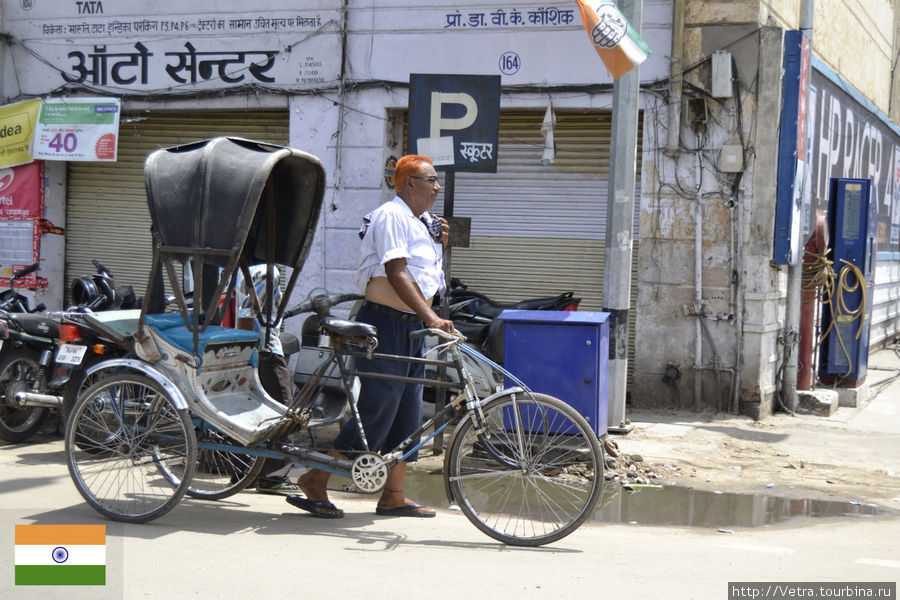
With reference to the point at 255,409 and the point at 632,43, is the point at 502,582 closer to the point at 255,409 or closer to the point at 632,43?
the point at 255,409

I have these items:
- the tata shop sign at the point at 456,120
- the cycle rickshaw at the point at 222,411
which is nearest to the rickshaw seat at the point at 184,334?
the cycle rickshaw at the point at 222,411

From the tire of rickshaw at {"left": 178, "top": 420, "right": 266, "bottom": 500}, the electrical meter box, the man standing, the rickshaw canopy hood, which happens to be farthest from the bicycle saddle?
the electrical meter box

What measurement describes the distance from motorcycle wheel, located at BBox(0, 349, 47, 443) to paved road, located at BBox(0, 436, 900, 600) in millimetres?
1619

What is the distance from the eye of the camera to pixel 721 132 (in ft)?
28.8

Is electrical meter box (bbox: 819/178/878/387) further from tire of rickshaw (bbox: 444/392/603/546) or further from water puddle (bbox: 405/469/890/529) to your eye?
tire of rickshaw (bbox: 444/392/603/546)

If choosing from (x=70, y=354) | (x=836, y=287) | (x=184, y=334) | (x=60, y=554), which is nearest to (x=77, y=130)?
(x=70, y=354)

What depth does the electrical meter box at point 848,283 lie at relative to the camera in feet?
32.0

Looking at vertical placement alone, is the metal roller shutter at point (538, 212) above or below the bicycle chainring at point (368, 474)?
above

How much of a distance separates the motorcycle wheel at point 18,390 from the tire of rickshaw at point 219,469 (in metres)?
2.08

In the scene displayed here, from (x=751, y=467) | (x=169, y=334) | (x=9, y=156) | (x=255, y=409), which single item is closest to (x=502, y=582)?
(x=255, y=409)

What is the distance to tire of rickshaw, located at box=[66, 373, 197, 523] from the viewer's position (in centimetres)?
490

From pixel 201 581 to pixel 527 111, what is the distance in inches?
267

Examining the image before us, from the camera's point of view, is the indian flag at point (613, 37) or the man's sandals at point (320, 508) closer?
the man's sandals at point (320, 508)

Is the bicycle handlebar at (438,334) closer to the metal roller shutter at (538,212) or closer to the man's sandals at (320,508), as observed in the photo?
the man's sandals at (320,508)
